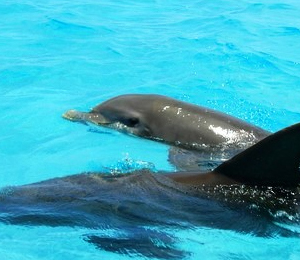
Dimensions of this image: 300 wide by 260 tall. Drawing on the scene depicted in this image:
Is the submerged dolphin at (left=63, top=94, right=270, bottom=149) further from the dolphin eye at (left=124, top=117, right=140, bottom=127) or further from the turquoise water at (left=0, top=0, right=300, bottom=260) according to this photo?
the turquoise water at (left=0, top=0, right=300, bottom=260)

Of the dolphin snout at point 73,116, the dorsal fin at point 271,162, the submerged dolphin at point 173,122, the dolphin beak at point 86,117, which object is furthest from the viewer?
the dolphin snout at point 73,116

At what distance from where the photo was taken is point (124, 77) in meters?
10.7

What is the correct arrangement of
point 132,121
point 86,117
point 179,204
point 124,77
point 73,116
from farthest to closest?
point 124,77 → point 73,116 → point 86,117 → point 132,121 → point 179,204

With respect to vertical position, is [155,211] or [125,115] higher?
[155,211]

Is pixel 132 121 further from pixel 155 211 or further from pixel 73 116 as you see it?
pixel 155 211

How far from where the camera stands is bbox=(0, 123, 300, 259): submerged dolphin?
4.23 meters

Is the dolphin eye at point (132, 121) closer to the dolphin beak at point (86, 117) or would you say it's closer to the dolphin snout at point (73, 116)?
the dolphin beak at point (86, 117)

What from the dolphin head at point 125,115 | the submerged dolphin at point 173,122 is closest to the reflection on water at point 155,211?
the submerged dolphin at point 173,122

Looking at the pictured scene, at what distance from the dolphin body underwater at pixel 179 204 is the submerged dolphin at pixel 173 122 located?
231 centimetres

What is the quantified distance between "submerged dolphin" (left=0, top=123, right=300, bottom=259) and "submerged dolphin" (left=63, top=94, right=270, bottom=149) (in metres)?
2.31

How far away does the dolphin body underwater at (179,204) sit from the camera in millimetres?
4230

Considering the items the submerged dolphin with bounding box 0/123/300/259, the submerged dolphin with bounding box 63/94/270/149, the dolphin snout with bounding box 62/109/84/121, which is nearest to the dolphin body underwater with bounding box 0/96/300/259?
the submerged dolphin with bounding box 0/123/300/259

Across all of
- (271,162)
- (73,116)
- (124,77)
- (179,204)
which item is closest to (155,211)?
(179,204)

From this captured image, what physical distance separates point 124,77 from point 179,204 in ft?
21.2
